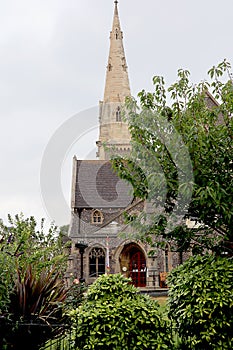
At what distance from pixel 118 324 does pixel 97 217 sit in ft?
84.5

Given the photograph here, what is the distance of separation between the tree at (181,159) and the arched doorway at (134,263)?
62.3 feet

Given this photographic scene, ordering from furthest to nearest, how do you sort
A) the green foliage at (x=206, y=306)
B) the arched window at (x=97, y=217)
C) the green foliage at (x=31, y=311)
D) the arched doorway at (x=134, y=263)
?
the arched window at (x=97, y=217), the arched doorway at (x=134, y=263), the green foliage at (x=31, y=311), the green foliage at (x=206, y=306)

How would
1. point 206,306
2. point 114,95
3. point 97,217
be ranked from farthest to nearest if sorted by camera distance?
point 114,95, point 97,217, point 206,306

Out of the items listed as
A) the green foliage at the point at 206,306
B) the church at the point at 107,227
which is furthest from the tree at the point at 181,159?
the church at the point at 107,227

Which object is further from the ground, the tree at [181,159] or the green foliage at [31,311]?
the tree at [181,159]

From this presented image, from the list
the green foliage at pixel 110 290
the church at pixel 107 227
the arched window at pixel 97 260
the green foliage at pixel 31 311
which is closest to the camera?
the green foliage at pixel 31 311

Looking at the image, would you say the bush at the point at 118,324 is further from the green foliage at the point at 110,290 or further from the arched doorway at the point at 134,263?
the arched doorway at the point at 134,263

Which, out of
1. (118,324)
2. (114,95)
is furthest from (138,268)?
(114,95)

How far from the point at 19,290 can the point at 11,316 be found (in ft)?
1.29

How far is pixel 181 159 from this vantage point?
6266 millimetres

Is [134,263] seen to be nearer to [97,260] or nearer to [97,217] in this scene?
[97,260]

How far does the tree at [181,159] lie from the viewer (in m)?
6.18

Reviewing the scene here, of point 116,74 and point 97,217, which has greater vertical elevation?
point 116,74

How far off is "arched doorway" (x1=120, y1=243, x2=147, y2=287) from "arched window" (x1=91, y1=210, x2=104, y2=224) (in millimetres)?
5339
